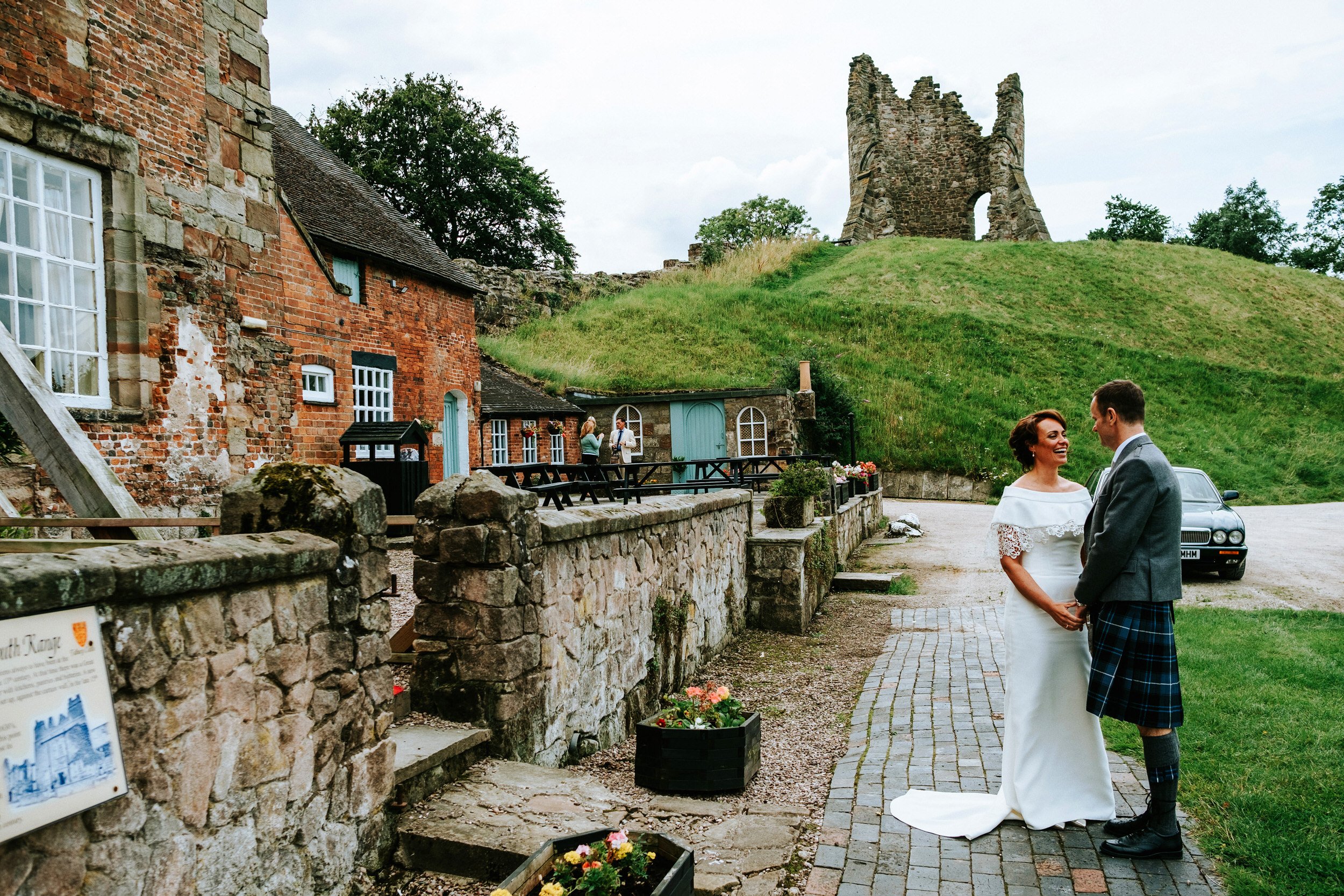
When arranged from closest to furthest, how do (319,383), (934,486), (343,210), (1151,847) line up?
(1151,847) → (319,383) → (343,210) → (934,486)

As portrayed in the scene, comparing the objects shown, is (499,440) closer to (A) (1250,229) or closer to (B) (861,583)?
(B) (861,583)

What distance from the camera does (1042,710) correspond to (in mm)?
4008

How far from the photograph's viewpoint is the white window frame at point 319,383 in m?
9.99

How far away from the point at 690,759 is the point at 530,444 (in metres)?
17.6

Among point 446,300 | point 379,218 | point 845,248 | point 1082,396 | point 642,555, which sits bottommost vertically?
point 642,555

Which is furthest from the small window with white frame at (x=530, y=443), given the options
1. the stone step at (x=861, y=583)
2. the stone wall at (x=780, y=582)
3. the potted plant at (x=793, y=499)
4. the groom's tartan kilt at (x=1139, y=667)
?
the groom's tartan kilt at (x=1139, y=667)

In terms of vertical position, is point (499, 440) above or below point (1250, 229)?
below

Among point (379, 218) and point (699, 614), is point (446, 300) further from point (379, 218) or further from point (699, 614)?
point (699, 614)

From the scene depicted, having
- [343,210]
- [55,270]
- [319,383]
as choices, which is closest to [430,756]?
[55,270]

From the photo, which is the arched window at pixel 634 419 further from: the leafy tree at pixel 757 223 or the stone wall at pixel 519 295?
the leafy tree at pixel 757 223

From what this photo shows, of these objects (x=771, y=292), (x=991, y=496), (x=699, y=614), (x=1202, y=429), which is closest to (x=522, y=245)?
(x=771, y=292)

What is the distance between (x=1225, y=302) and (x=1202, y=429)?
13411 millimetres

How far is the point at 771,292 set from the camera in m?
A: 32.7

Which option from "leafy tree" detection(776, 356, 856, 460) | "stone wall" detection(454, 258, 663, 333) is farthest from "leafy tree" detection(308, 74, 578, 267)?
"leafy tree" detection(776, 356, 856, 460)
